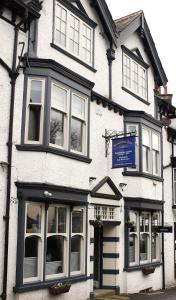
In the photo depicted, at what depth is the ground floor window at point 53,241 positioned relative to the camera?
Answer: 11.0 m

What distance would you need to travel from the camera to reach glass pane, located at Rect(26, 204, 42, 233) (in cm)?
1105

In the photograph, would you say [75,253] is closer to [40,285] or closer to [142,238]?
[40,285]

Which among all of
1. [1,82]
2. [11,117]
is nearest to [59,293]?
[11,117]

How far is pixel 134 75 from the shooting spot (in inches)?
679

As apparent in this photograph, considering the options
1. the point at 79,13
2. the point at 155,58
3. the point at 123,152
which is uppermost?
the point at 155,58

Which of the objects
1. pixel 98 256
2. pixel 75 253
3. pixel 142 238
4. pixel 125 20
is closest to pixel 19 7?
pixel 75 253

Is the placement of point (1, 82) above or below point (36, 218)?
above

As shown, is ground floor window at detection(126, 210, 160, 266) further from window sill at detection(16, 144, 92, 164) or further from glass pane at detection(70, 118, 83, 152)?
window sill at detection(16, 144, 92, 164)

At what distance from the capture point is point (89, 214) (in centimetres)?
1345

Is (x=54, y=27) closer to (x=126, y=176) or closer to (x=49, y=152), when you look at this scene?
(x=49, y=152)

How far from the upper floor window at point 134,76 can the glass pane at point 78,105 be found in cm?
375

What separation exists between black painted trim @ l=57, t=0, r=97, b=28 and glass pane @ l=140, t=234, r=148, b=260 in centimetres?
801

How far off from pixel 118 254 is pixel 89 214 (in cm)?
234

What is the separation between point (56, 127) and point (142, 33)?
780 cm
